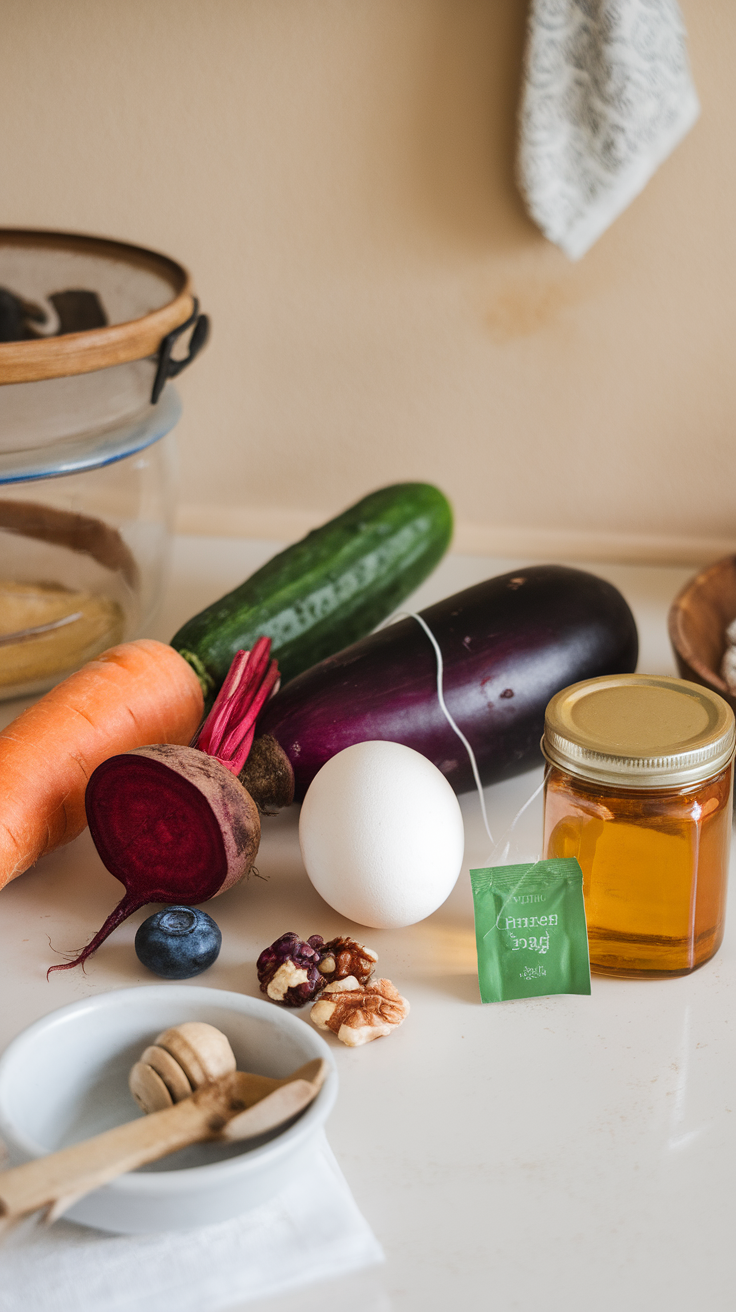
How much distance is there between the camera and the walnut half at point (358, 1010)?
65 cm

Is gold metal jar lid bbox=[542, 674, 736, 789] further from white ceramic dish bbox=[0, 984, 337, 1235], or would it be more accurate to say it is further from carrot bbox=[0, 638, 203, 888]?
carrot bbox=[0, 638, 203, 888]

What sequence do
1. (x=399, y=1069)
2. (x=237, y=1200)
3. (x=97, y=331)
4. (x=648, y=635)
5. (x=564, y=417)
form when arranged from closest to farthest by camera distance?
1. (x=237, y=1200)
2. (x=399, y=1069)
3. (x=97, y=331)
4. (x=648, y=635)
5. (x=564, y=417)

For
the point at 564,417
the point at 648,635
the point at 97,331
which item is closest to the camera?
the point at 97,331

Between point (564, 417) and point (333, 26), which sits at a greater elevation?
point (333, 26)

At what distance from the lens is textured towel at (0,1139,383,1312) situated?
0.49 m

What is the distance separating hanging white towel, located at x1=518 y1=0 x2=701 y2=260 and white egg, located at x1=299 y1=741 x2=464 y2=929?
0.71m

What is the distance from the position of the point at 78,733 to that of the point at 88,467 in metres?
0.25

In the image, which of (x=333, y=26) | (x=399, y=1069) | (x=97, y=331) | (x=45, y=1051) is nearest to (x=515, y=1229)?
(x=399, y=1069)

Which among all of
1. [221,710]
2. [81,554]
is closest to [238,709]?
[221,710]

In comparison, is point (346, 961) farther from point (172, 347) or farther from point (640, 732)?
point (172, 347)

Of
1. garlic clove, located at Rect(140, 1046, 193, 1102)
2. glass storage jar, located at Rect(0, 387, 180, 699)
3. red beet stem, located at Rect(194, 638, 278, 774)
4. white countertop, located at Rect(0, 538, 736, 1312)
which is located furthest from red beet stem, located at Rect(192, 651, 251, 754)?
garlic clove, located at Rect(140, 1046, 193, 1102)

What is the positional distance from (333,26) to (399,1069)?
42.0 inches

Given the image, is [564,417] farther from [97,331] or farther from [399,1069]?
[399,1069]

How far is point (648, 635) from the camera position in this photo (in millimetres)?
1181
